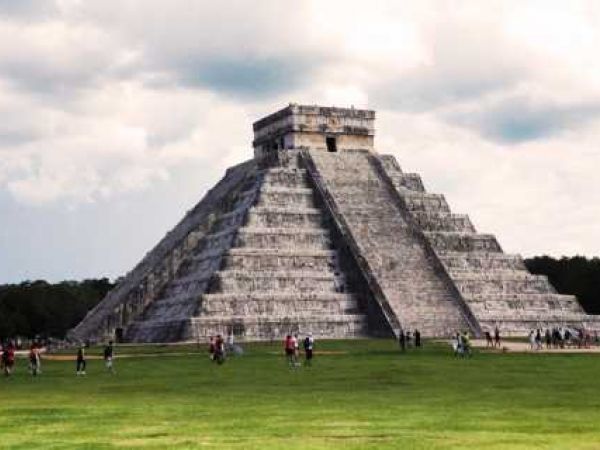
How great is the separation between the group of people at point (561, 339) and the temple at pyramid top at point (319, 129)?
16.4 m

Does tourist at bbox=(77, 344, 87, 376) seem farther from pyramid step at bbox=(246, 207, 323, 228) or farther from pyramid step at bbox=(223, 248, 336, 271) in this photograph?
pyramid step at bbox=(246, 207, 323, 228)

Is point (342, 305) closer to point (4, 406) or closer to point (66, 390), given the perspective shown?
point (66, 390)

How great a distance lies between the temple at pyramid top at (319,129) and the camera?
63.3 meters

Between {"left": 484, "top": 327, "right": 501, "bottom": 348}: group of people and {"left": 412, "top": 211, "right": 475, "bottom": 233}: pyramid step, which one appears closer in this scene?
{"left": 484, "top": 327, "right": 501, "bottom": 348}: group of people

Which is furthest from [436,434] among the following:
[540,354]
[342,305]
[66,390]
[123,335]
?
[123,335]

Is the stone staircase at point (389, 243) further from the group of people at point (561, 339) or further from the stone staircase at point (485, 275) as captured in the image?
the group of people at point (561, 339)

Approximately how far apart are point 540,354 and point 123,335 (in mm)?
24067

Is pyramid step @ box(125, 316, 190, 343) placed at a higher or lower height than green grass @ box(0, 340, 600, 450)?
higher

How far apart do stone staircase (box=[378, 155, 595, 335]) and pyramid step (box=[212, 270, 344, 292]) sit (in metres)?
6.45

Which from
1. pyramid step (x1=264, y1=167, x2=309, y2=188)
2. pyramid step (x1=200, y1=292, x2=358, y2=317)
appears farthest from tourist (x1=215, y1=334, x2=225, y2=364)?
pyramid step (x1=264, y1=167, x2=309, y2=188)

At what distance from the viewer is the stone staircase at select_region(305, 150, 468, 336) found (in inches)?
2167

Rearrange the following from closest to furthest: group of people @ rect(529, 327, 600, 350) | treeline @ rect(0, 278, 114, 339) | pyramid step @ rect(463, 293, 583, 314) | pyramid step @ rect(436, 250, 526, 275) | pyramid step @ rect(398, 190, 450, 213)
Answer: group of people @ rect(529, 327, 600, 350)
pyramid step @ rect(463, 293, 583, 314)
pyramid step @ rect(436, 250, 526, 275)
pyramid step @ rect(398, 190, 450, 213)
treeline @ rect(0, 278, 114, 339)

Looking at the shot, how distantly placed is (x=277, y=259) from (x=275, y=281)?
5.37ft

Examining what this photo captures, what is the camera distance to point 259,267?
180 ft
